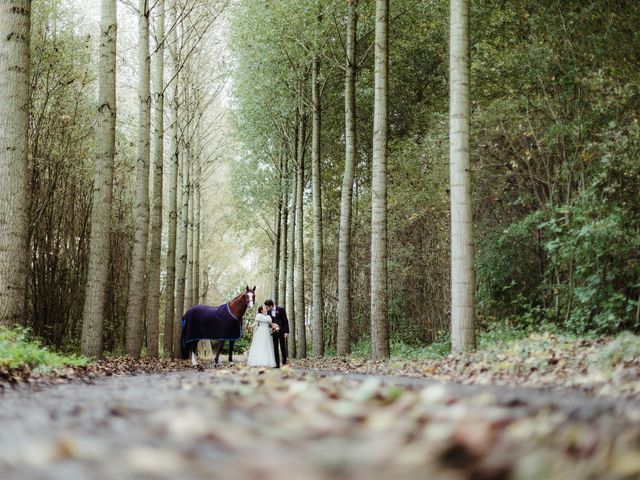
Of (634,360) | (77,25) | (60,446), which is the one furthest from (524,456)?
(77,25)

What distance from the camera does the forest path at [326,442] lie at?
1.77m

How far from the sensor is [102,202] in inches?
491

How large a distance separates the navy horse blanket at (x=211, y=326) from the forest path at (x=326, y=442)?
12899 mm

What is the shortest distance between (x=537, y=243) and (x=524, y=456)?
1747cm

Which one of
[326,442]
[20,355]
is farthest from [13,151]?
[326,442]

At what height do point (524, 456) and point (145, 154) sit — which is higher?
point (145, 154)

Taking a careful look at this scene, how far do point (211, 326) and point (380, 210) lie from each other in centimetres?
577

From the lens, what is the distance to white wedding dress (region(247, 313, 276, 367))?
50.3 ft

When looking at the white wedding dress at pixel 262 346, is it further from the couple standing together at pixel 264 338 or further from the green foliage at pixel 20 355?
the green foliage at pixel 20 355

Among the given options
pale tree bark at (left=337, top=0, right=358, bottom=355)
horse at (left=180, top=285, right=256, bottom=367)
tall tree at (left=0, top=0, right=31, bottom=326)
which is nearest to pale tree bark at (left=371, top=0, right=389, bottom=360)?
pale tree bark at (left=337, top=0, right=358, bottom=355)

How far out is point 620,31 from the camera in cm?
1352

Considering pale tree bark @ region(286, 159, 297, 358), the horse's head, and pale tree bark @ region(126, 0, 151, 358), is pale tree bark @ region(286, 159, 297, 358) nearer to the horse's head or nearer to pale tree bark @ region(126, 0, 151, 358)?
the horse's head

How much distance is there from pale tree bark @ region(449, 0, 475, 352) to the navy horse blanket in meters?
7.57

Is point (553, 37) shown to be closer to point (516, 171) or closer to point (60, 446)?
point (516, 171)
